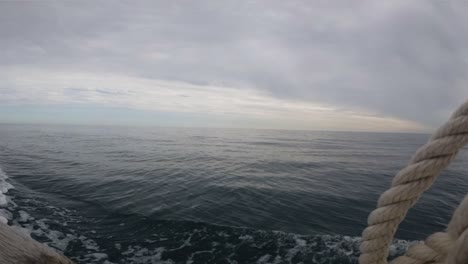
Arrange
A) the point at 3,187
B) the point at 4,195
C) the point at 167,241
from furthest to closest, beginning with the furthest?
the point at 3,187 < the point at 4,195 < the point at 167,241

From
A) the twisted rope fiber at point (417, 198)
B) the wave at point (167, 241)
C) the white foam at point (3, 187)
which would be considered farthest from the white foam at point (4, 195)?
the twisted rope fiber at point (417, 198)

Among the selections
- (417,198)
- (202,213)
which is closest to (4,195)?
(202,213)

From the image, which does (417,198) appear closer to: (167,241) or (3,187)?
(167,241)

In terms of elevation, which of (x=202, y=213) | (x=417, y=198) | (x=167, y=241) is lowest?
(x=167, y=241)

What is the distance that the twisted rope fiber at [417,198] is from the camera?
984mm

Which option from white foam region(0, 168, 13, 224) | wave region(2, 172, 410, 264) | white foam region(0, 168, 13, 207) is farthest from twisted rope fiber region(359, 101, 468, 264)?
white foam region(0, 168, 13, 207)

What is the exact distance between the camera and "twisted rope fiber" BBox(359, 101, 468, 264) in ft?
3.23

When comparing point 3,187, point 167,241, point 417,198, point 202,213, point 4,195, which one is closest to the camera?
point 417,198

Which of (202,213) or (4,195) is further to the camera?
(4,195)

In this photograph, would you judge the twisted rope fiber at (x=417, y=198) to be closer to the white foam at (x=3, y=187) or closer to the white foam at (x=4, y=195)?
the white foam at (x=4, y=195)

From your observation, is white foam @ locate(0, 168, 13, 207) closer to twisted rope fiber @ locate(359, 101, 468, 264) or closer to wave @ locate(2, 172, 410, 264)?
wave @ locate(2, 172, 410, 264)

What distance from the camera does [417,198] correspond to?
1159 millimetres

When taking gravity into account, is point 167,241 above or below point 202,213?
below

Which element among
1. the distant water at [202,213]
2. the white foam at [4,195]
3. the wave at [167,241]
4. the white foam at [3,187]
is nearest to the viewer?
the wave at [167,241]
